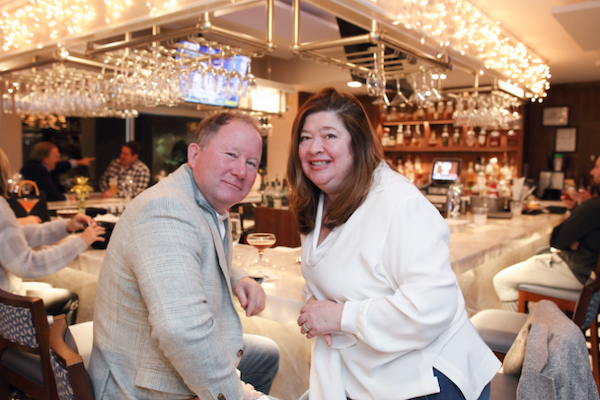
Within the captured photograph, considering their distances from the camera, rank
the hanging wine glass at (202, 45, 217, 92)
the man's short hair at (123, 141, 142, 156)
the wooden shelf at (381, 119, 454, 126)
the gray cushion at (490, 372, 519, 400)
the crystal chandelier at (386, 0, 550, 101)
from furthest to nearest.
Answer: the wooden shelf at (381, 119, 454, 126) → the man's short hair at (123, 141, 142, 156) → the crystal chandelier at (386, 0, 550, 101) → the hanging wine glass at (202, 45, 217, 92) → the gray cushion at (490, 372, 519, 400)

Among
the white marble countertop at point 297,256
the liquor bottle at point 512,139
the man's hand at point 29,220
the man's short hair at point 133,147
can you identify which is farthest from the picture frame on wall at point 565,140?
the man's hand at point 29,220

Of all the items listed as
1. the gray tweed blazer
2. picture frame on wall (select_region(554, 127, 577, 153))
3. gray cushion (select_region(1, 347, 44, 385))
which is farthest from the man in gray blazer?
picture frame on wall (select_region(554, 127, 577, 153))

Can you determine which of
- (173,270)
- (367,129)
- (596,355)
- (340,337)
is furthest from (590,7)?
(173,270)

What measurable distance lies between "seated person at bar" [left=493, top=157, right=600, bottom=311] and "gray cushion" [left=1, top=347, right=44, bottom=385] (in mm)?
3033

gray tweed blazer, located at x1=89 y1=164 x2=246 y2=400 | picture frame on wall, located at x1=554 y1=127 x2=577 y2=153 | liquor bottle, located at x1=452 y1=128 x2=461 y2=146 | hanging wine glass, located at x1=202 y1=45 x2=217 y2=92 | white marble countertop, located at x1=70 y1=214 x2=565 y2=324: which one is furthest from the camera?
liquor bottle, located at x1=452 y1=128 x2=461 y2=146

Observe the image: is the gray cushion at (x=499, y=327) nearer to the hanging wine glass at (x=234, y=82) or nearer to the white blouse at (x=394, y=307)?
the white blouse at (x=394, y=307)

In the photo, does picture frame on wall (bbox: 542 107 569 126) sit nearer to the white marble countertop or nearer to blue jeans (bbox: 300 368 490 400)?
the white marble countertop

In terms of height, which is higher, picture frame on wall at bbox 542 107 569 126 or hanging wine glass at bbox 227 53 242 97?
picture frame on wall at bbox 542 107 569 126

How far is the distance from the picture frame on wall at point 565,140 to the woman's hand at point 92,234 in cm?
761

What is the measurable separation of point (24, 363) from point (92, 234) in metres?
0.73

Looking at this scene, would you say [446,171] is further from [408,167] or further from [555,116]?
[555,116]

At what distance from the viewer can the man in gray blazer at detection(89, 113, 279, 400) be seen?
124cm

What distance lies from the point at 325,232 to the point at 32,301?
3.41 ft

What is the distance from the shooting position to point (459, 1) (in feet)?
13.0
